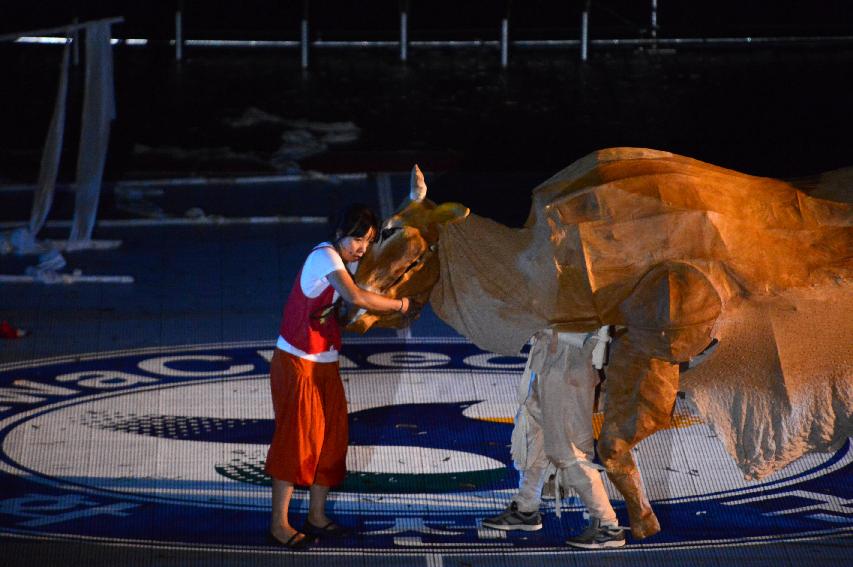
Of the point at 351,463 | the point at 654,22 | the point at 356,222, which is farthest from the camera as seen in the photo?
the point at 654,22

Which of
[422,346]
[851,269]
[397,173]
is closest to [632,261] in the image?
[851,269]

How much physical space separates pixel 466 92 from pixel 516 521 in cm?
647

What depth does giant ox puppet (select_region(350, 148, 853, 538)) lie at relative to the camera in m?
4.52

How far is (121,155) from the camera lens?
9773 mm

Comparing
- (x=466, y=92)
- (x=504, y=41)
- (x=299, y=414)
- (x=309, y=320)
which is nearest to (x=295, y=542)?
(x=299, y=414)

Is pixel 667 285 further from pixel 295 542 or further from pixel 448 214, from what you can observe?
pixel 295 542

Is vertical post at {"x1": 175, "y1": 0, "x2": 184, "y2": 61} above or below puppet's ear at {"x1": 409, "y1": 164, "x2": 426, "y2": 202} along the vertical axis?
below

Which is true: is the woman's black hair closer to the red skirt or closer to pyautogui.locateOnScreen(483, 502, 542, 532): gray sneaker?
the red skirt

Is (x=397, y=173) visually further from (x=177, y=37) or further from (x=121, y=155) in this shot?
(x=177, y=37)

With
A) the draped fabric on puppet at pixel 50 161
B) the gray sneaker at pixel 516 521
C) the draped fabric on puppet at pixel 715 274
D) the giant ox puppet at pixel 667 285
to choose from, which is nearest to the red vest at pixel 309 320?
the giant ox puppet at pixel 667 285

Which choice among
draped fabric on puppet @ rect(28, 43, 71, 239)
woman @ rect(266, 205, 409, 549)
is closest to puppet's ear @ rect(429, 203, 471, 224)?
woman @ rect(266, 205, 409, 549)

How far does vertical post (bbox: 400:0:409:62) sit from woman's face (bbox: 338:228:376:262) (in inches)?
289

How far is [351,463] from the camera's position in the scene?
568cm

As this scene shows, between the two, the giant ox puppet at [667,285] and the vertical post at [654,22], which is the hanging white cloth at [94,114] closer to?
the giant ox puppet at [667,285]
